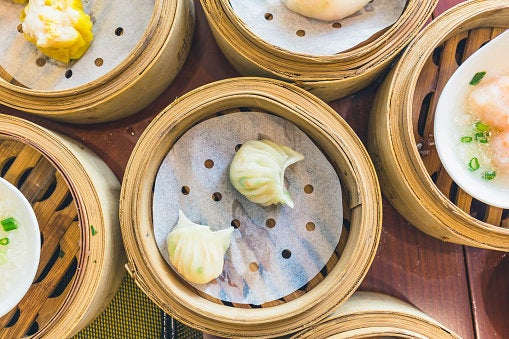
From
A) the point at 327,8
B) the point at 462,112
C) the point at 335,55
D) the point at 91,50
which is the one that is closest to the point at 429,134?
the point at 462,112

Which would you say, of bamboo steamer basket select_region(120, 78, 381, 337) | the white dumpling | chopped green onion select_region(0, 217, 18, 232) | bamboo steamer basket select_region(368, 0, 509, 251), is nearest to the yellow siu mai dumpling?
bamboo steamer basket select_region(120, 78, 381, 337)

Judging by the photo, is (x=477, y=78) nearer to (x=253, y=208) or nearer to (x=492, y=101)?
(x=492, y=101)

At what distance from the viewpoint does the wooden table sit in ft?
5.37

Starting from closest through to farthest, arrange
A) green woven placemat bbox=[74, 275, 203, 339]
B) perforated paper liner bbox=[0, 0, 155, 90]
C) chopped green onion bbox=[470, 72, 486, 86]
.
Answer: chopped green onion bbox=[470, 72, 486, 86]
perforated paper liner bbox=[0, 0, 155, 90]
green woven placemat bbox=[74, 275, 203, 339]

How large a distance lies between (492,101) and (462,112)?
0.08 m

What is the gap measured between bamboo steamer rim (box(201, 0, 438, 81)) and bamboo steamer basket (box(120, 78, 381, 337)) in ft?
0.17

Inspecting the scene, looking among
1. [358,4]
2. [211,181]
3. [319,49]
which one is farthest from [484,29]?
[211,181]

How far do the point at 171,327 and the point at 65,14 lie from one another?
1111mm

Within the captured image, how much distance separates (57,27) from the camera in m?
1.45

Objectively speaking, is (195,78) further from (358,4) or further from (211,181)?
(358,4)

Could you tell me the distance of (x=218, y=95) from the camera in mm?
1369

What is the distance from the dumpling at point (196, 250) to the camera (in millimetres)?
1376

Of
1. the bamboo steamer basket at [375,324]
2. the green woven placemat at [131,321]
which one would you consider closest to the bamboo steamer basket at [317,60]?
the bamboo steamer basket at [375,324]

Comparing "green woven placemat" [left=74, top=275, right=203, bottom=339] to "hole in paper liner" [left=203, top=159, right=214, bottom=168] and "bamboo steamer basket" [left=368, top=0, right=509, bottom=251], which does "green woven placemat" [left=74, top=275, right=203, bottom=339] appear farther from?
"bamboo steamer basket" [left=368, top=0, right=509, bottom=251]
